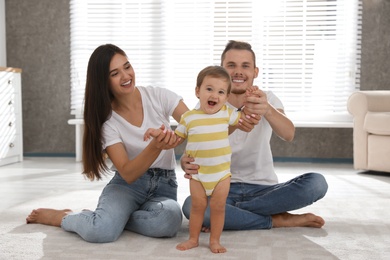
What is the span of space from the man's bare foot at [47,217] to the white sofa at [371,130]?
2460 millimetres

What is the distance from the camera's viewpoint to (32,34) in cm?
520

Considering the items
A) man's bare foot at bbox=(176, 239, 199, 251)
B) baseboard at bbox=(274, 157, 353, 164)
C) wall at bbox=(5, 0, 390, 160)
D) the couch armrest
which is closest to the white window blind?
wall at bbox=(5, 0, 390, 160)

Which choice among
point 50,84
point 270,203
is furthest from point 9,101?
point 270,203

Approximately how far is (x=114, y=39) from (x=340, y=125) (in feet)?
7.07

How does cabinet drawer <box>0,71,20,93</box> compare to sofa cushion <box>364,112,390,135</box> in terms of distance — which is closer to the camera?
sofa cushion <box>364,112,390,135</box>

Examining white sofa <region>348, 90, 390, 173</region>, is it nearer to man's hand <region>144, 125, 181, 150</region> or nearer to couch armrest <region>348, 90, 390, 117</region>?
couch armrest <region>348, 90, 390, 117</region>

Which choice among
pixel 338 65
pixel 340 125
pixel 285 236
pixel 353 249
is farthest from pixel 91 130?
pixel 338 65

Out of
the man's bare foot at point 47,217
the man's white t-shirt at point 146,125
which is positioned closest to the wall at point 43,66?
the man's bare foot at point 47,217

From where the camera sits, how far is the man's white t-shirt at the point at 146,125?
7.12 feet

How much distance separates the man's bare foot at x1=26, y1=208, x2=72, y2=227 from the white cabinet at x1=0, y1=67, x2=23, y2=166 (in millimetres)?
2263

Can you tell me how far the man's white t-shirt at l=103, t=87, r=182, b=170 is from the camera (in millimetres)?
2170

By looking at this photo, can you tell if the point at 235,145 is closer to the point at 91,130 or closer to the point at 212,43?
the point at 91,130

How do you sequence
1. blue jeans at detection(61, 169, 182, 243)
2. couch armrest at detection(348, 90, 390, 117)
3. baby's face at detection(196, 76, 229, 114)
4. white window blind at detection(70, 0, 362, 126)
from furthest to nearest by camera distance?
1. white window blind at detection(70, 0, 362, 126)
2. couch armrest at detection(348, 90, 390, 117)
3. blue jeans at detection(61, 169, 182, 243)
4. baby's face at detection(196, 76, 229, 114)

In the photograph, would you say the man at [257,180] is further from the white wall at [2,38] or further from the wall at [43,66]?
the white wall at [2,38]
